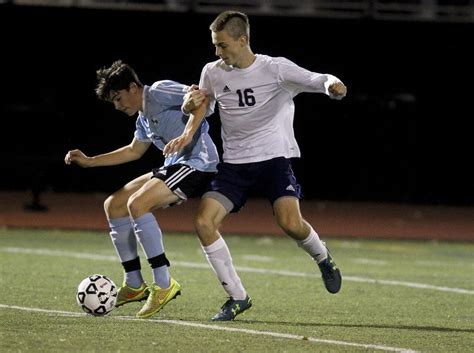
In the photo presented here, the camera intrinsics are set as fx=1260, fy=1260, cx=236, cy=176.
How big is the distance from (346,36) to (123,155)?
52.3ft

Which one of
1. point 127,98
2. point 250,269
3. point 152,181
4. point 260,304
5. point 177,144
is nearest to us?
point 177,144

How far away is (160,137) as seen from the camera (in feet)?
29.7

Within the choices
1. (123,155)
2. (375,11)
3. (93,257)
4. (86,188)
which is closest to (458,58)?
(375,11)

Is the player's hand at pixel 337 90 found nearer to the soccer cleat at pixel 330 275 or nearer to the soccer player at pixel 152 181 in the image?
the soccer player at pixel 152 181

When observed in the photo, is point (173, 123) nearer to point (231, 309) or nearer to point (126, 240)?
point (126, 240)

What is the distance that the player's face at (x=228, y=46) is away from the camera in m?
8.34

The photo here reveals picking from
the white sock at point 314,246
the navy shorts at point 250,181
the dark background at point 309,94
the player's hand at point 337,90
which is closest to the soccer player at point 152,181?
the navy shorts at point 250,181

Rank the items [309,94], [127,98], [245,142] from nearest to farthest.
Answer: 1. [245,142]
2. [127,98]
3. [309,94]

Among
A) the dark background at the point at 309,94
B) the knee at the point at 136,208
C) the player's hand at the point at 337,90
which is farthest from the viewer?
the dark background at the point at 309,94

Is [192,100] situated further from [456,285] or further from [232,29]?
[456,285]

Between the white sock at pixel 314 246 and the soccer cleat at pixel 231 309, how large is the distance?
0.63 metres

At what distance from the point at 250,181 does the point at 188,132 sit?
58 centimetres

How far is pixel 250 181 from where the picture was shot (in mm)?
8609

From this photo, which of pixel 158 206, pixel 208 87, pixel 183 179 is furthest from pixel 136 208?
pixel 208 87
